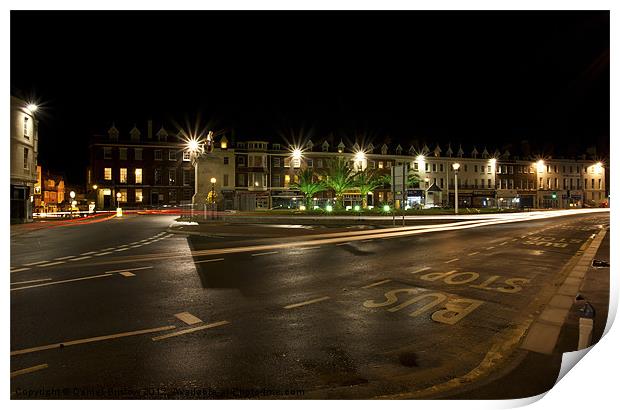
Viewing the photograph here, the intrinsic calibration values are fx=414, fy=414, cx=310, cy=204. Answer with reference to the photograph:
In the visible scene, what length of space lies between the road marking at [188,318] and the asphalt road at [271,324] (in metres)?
0.03

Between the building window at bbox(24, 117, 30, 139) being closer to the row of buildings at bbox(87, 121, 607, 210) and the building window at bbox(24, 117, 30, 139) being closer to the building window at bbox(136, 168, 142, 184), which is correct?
the row of buildings at bbox(87, 121, 607, 210)

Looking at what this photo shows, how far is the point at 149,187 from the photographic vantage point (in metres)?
63.7

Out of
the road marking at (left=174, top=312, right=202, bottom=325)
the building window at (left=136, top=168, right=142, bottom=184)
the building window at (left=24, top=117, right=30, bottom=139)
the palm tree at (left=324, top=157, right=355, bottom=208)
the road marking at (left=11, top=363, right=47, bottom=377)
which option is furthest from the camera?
the building window at (left=136, top=168, right=142, bottom=184)

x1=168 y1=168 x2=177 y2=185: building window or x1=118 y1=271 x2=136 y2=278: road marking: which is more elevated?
x1=168 y1=168 x2=177 y2=185: building window

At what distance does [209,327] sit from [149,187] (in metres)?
61.9

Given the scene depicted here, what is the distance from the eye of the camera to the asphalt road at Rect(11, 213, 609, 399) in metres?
4.58

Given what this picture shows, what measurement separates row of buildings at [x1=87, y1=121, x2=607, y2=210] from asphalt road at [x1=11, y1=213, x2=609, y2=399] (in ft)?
130

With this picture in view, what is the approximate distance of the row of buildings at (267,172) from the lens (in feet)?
203

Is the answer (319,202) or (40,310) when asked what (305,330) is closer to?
(40,310)

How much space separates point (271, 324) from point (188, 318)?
146 cm

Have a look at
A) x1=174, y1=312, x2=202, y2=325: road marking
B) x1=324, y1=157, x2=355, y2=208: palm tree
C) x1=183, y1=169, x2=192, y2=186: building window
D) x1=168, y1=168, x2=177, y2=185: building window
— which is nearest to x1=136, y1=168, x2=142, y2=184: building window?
x1=168, y1=168, x2=177, y2=185: building window

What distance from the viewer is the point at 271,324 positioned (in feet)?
21.4

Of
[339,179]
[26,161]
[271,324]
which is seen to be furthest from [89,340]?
[26,161]

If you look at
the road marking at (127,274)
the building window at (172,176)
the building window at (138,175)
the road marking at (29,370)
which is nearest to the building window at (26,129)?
the building window at (138,175)
